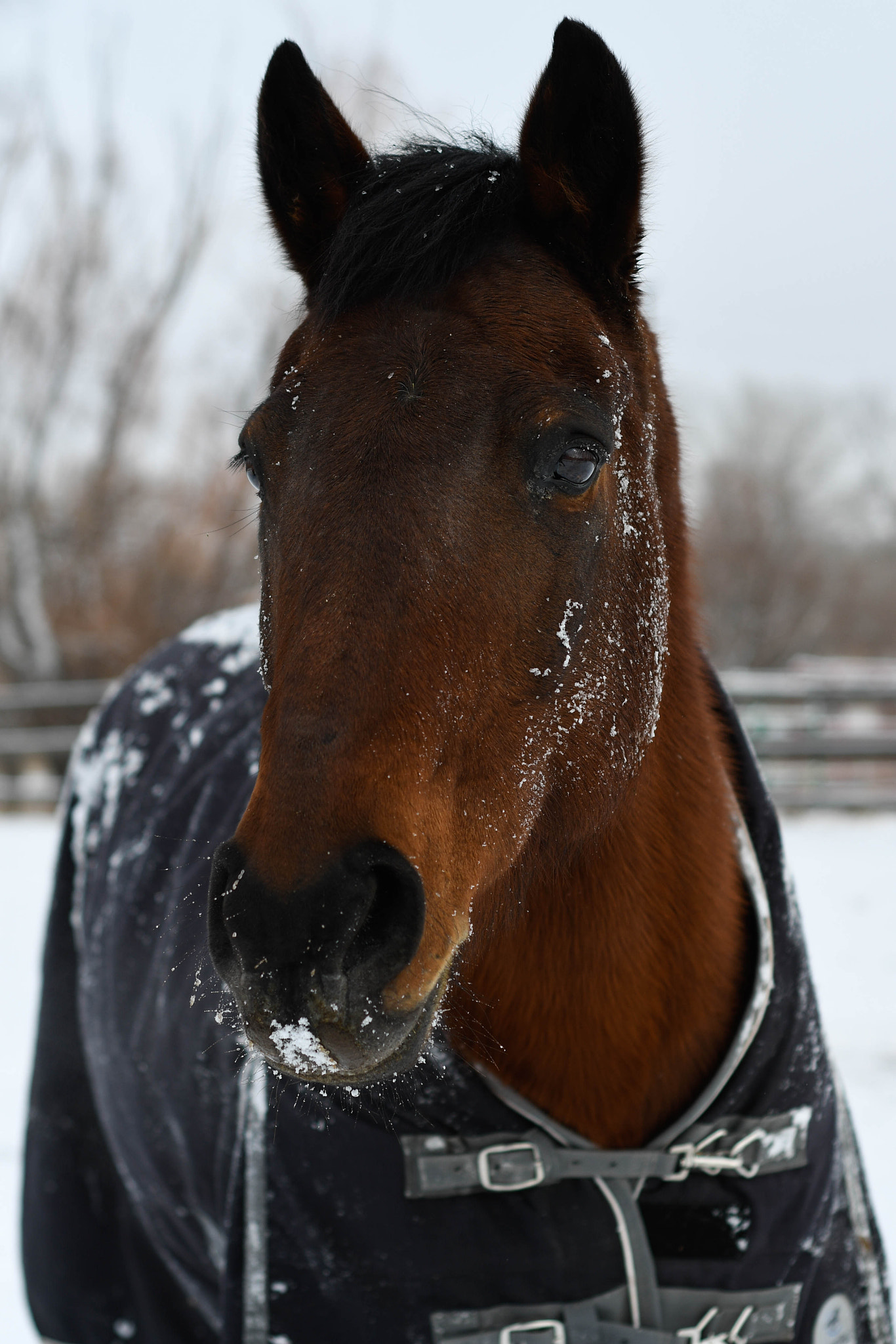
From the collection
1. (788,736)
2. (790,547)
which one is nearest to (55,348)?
(788,736)

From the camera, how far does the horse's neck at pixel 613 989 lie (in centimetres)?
174

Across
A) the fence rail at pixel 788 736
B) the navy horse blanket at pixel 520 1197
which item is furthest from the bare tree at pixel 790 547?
the navy horse blanket at pixel 520 1197

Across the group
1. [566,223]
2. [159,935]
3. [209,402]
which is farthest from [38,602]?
[566,223]

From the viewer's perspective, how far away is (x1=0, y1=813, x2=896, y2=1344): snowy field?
3.75m

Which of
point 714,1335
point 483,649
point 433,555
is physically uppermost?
point 433,555

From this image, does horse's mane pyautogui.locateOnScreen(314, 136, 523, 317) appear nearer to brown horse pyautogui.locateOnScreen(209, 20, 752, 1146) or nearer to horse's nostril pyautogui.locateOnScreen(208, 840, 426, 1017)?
brown horse pyautogui.locateOnScreen(209, 20, 752, 1146)

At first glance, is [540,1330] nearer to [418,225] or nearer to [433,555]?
[433,555]

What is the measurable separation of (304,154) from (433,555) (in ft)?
3.37

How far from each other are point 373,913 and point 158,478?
13740 millimetres

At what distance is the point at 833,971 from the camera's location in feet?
18.5

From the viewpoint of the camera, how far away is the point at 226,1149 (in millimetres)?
1959

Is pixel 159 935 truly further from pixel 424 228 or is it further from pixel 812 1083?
pixel 424 228

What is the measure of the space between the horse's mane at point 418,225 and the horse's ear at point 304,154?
18 centimetres

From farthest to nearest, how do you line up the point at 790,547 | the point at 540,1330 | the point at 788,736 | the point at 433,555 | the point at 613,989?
the point at 790,547, the point at 788,736, the point at 613,989, the point at 540,1330, the point at 433,555
